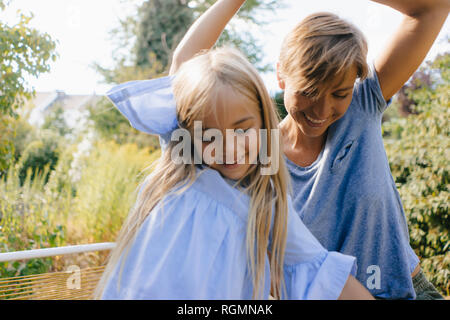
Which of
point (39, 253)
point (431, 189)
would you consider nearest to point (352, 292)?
point (39, 253)

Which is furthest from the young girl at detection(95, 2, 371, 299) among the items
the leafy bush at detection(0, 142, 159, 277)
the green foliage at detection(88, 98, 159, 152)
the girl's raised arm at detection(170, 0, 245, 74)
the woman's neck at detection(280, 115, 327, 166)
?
the green foliage at detection(88, 98, 159, 152)

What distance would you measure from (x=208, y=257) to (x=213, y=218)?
111mm

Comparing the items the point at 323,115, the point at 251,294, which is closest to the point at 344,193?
the point at 323,115

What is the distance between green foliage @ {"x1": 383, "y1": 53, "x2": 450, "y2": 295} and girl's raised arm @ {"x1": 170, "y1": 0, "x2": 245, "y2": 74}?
2.89 m

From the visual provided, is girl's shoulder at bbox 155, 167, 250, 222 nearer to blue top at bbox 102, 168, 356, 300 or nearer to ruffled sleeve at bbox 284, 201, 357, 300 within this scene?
blue top at bbox 102, 168, 356, 300

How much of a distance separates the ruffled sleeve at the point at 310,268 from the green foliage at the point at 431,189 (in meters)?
2.96

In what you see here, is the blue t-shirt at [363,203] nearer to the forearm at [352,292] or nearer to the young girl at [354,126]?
the young girl at [354,126]

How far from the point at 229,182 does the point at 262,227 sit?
173 millimetres

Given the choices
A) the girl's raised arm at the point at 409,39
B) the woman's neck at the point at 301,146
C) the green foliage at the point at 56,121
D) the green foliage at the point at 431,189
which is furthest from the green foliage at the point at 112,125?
the girl's raised arm at the point at 409,39

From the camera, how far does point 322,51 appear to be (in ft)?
4.75

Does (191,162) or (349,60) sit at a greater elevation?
(349,60)

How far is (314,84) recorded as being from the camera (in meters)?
1.45

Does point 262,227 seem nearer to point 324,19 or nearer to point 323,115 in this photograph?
point 323,115

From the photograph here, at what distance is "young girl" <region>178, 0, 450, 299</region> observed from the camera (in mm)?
1420
